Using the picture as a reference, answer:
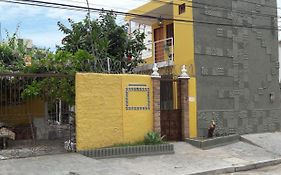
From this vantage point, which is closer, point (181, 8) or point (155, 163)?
point (155, 163)

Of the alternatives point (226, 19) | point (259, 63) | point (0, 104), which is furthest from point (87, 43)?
point (259, 63)

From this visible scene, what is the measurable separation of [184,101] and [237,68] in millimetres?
3489

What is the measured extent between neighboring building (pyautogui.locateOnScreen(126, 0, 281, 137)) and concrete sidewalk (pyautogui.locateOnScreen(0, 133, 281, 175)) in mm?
2367

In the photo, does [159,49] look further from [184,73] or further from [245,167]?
[245,167]

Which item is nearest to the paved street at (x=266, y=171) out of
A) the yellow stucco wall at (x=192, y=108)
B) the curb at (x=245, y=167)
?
the curb at (x=245, y=167)

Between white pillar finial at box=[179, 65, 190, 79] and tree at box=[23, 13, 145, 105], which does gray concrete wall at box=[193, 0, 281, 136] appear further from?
tree at box=[23, 13, 145, 105]

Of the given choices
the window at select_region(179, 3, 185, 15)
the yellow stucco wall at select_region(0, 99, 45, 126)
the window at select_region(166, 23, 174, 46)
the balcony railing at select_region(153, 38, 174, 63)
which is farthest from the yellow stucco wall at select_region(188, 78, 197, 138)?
the yellow stucco wall at select_region(0, 99, 45, 126)

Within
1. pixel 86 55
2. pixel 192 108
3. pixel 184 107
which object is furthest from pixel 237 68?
pixel 86 55

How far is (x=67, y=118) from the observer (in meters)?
14.0

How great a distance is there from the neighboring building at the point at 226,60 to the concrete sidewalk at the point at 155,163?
7.76 ft

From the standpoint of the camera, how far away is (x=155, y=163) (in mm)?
11875

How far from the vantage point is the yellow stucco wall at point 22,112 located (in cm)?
1596

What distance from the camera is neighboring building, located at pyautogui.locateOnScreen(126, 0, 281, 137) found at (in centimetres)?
1596

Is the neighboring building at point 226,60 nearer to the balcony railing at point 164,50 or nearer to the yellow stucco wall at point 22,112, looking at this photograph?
the balcony railing at point 164,50
